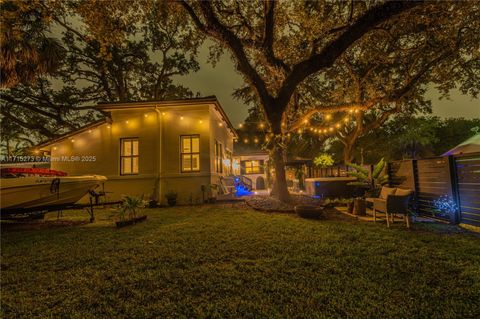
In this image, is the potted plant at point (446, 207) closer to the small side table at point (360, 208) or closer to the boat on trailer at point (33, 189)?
the small side table at point (360, 208)

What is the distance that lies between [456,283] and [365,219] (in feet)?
12.3

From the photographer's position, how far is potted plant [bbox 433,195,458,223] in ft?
16.8

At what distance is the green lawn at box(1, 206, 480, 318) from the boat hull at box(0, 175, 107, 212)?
1.26 meters

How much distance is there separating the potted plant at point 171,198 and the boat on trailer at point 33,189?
12.6ft

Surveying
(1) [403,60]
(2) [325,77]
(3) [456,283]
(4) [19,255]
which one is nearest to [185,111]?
(4) [19,255]

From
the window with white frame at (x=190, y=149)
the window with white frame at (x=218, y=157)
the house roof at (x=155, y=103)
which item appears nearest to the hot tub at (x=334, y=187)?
the window with white frame at (x=218, y=157)

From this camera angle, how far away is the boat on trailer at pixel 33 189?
5.36 m

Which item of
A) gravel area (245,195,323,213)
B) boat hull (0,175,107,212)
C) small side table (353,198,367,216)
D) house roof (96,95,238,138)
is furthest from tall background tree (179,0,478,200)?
boat hull (0,175,107,212)

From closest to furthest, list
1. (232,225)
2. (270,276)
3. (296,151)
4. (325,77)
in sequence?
(270,276)
(232,225)
(325,77)
(296,151)

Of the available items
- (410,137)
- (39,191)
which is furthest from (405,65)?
(39,191)

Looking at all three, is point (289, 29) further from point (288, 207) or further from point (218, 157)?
point (288, 207)

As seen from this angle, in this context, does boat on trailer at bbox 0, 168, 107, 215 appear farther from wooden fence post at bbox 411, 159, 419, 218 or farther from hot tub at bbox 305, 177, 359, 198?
wooden fence post at bbox 411, 159, 419, 218

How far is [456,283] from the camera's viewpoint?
242 centimetres

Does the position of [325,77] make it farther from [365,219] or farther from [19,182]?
[19,182]
